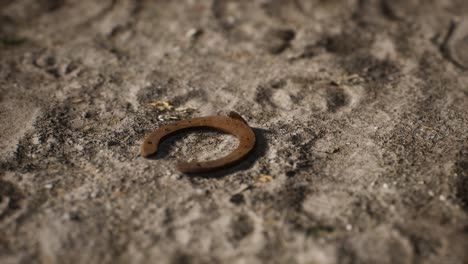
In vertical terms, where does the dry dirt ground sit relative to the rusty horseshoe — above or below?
below

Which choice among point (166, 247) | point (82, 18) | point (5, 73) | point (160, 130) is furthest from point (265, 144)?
point (82, 18)

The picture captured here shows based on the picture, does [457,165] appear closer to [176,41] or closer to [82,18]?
[176,41]

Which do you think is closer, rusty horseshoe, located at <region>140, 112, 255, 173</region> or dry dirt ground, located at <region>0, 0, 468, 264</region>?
dry dirt ground, located at <region>0, 0, 468, 264</region>

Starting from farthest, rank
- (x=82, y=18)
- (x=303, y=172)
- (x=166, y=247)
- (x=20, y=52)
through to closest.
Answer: (x=82, y=18) < (x=20, y=52) < (x=303, y=172) < (x=166, y=247)

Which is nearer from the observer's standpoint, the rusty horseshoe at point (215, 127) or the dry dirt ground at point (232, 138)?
the dry dirt ground at point (232, 138)
